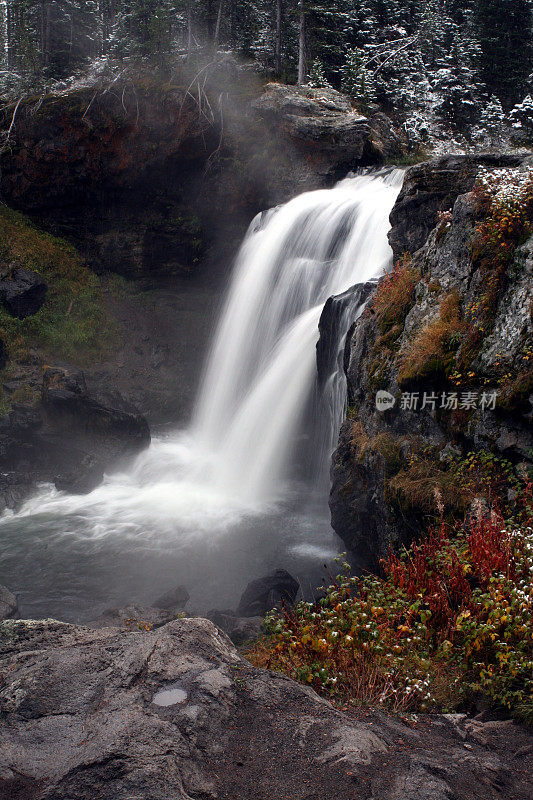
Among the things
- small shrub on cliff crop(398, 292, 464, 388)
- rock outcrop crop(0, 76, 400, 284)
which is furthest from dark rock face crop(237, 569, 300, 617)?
rock outcrop crop(0, 76, 400, 284)

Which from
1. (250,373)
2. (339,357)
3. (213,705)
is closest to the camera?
(213,705)

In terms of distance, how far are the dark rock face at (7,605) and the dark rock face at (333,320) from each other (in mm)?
7509

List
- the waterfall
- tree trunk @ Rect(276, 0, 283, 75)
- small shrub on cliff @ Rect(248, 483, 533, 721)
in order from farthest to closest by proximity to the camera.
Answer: tree trunk @ Rect(276, 0, 283, 75) < the waterfall < small shrub on cliff @ Rect(248, 483, 533, 721)

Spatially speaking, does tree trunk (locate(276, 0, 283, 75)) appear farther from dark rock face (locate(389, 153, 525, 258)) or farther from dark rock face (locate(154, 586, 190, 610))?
dark rock face (locate(154, 586, 190, 610))

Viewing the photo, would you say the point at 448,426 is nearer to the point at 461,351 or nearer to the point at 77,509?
the point at 461,351

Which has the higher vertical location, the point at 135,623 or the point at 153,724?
the point at 153,724

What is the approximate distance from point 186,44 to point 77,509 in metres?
27.8

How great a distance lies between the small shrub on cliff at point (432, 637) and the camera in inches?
145

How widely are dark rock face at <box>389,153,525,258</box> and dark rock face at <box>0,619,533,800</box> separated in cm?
950

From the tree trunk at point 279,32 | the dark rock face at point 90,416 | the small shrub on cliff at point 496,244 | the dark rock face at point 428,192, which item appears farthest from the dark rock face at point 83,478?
the tree trunk at point 279,32

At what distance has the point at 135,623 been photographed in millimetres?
7508

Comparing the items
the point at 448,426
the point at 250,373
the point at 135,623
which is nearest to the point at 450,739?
the point at 448,426

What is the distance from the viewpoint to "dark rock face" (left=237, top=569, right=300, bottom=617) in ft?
27.6

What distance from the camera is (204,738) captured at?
114 inches
